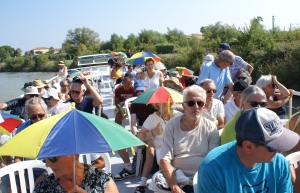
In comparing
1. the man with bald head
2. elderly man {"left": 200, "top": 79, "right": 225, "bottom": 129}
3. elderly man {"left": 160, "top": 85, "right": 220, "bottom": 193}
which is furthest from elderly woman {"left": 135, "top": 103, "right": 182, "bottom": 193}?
the man with bald head

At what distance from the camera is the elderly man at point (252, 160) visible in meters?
1.58

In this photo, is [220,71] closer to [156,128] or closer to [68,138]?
[156,128]

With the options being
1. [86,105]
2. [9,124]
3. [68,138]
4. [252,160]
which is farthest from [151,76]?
[252,160]

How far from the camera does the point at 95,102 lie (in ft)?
12.3

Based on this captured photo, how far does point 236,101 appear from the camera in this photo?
3.74 m

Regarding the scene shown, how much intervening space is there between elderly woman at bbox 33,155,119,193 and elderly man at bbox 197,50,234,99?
309cm

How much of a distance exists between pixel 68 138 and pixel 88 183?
382mm

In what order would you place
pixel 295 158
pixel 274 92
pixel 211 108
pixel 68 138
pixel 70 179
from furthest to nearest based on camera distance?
pixel 274 92
pixel 211 108
pixel 295 158
pixel 70 179
pixel 68 138

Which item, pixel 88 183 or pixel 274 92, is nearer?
pixel 88 183

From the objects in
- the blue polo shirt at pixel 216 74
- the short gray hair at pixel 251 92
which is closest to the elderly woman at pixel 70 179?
the short gray hair at pixel 251 92

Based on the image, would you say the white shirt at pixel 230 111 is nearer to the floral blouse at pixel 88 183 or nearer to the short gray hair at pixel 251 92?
the short gray hair at pixel 251 92

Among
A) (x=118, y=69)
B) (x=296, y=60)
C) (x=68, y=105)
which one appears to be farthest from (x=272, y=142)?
(x=296, y=60)

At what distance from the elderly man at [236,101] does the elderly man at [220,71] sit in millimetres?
993

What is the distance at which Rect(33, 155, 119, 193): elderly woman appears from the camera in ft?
6.28
